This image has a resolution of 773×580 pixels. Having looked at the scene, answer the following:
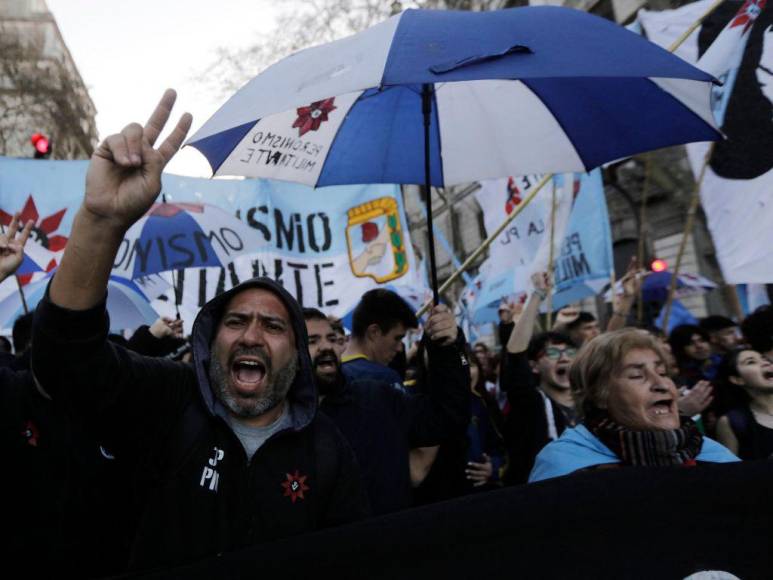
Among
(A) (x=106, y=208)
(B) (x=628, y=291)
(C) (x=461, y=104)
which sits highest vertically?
(C) (x=461, y=104)

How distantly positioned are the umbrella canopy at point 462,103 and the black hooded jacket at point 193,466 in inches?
34.8

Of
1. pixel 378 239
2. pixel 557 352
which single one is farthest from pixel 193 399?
pixel 378 239

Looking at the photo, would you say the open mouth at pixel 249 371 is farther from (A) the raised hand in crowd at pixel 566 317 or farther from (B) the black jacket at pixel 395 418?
(A) the raised hand in crowd at pixel 566 317

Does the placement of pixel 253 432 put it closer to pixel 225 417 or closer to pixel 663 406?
pixel 225 417

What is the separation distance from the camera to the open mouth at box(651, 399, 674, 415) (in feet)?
8.29

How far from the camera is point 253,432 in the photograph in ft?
6.38

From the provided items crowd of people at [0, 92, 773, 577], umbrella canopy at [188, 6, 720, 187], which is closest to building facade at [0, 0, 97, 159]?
umbrella canopy at [188, 6, 720, 187]

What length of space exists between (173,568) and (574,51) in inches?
70.6

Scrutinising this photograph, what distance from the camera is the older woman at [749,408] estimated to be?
324 centimetres

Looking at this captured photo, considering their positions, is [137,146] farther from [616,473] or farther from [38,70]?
[38,70]

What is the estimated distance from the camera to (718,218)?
132 inches

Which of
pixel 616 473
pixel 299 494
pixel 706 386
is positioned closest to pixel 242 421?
pixel 299 494

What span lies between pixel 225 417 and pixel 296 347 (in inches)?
14.9

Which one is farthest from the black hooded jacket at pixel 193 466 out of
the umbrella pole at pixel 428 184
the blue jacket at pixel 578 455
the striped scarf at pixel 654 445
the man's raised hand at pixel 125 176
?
the umbrella pole at pixel 428 184
